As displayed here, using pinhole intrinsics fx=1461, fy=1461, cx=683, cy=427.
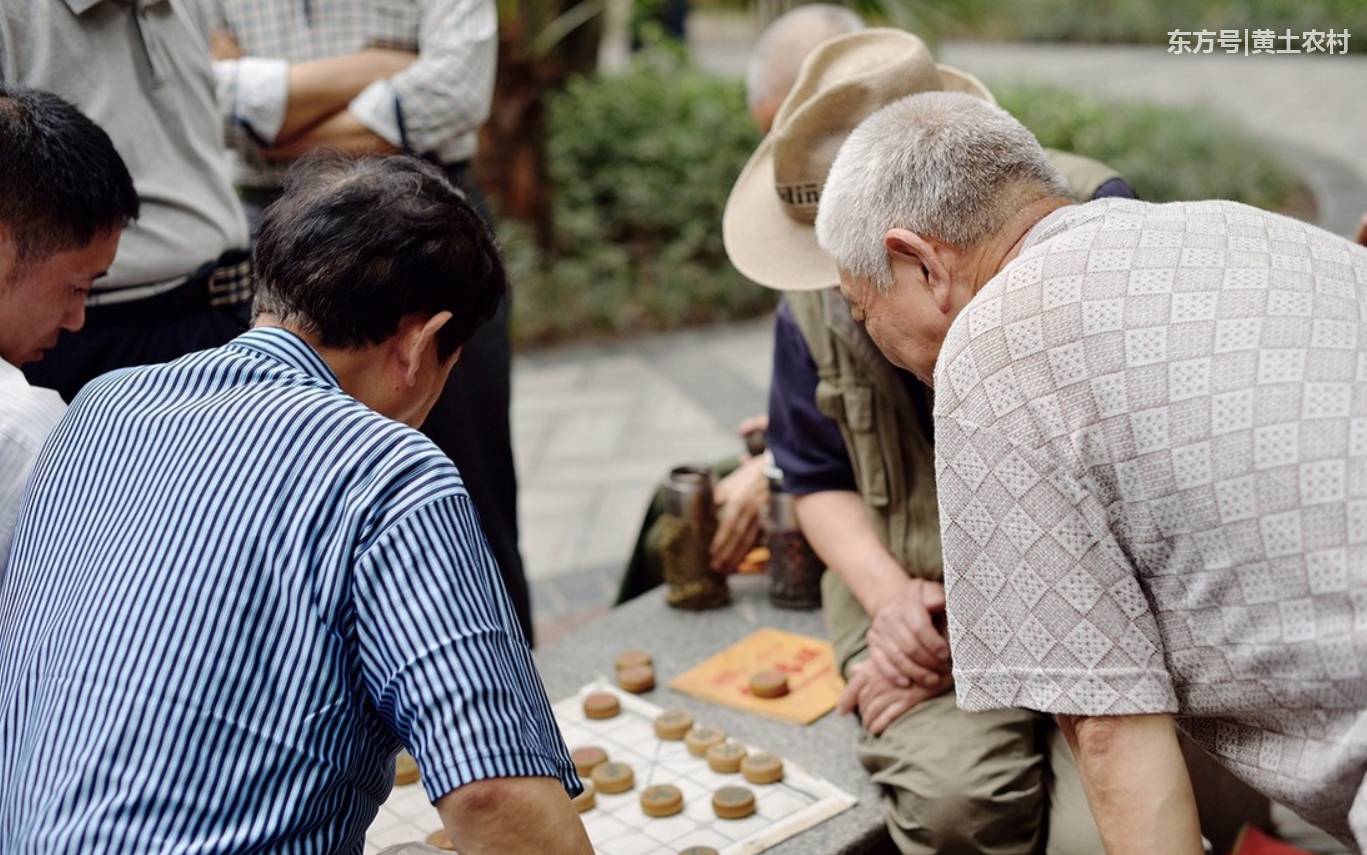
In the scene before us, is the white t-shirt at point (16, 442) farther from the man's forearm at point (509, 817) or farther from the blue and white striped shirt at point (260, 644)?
the man's forearm at point (509, 817)

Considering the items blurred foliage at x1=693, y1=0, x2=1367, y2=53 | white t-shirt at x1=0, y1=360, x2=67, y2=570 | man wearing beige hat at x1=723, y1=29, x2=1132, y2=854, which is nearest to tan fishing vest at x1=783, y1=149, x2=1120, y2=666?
man wearing beige hat at x1=723, y1=29, x2=1132, y2=854

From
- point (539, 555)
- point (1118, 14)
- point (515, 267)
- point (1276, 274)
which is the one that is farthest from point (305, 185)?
point (1118, 14)

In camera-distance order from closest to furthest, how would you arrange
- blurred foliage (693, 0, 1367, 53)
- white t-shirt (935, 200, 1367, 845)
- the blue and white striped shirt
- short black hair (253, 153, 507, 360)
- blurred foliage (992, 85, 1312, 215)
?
the blue and white striped shirt
white t-shirt (935, 200, 1367, 845)
short black hair (253, 153, 507, 360)
blurred foliage (693, 0, 1367, 53)
blurred foliage (992, 85, 1312, 215)

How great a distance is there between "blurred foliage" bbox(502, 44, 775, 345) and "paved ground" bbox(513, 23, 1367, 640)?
23cm

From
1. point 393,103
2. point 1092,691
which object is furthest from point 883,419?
point 393,103

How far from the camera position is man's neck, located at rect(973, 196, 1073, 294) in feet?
Answer: 5.63

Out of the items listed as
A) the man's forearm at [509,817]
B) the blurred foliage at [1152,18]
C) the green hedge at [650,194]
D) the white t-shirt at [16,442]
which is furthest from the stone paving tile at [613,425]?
the blurred foliage at [1152,18]

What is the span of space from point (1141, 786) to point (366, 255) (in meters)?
1.02

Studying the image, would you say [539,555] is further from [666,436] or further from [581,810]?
[581,810]

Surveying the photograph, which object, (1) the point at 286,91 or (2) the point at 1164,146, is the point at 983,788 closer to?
(1) the point at 286,91

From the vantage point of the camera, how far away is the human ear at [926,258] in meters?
1.72

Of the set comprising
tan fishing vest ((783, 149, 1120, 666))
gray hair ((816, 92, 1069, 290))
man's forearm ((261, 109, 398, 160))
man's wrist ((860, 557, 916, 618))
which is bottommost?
man's wrist ((860, 557, 916, 618))

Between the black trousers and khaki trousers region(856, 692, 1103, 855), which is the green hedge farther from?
khaki trousers region(856, 692, 1103, 855)

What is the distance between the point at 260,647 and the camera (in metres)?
1.39
